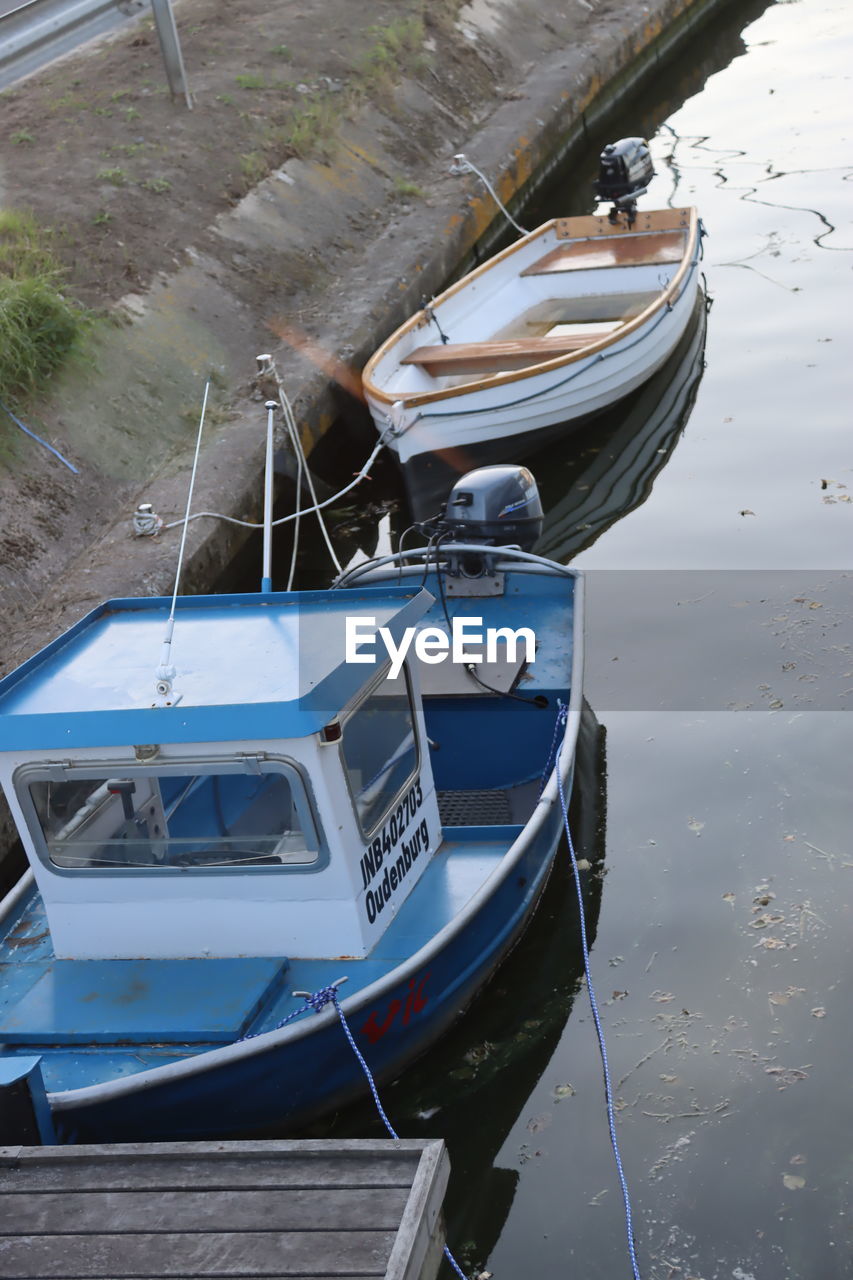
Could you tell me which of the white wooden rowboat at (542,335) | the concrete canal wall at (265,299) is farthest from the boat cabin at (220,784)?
the white wooden rowboat at (542,335)

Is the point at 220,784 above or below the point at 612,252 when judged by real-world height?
above

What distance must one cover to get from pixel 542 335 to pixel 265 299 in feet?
9.63

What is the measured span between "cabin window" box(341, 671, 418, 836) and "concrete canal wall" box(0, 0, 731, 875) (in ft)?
8.67

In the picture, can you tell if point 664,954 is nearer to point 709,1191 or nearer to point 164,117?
point 709,1191

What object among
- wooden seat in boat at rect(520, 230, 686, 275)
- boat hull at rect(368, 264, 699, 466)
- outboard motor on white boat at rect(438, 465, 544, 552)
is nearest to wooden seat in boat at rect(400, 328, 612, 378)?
boat hull at rect(368, 264, 699, 466)

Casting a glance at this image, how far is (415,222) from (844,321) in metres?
5.20

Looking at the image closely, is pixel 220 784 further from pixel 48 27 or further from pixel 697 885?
pixel 48 27

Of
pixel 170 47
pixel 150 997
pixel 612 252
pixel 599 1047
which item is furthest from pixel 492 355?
pixel 150 997

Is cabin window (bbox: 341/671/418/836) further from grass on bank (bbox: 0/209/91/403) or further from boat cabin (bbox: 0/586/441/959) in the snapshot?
grass on bank (bbox: 0/209/91/403)

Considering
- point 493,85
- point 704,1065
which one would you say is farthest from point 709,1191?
point 493,85

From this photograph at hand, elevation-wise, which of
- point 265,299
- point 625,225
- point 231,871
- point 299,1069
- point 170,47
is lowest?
point 299,1069

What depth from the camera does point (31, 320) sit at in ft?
38.8

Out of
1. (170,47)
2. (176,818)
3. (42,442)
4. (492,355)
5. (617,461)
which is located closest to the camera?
(176,818)

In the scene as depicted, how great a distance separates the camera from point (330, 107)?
57.4 ft
